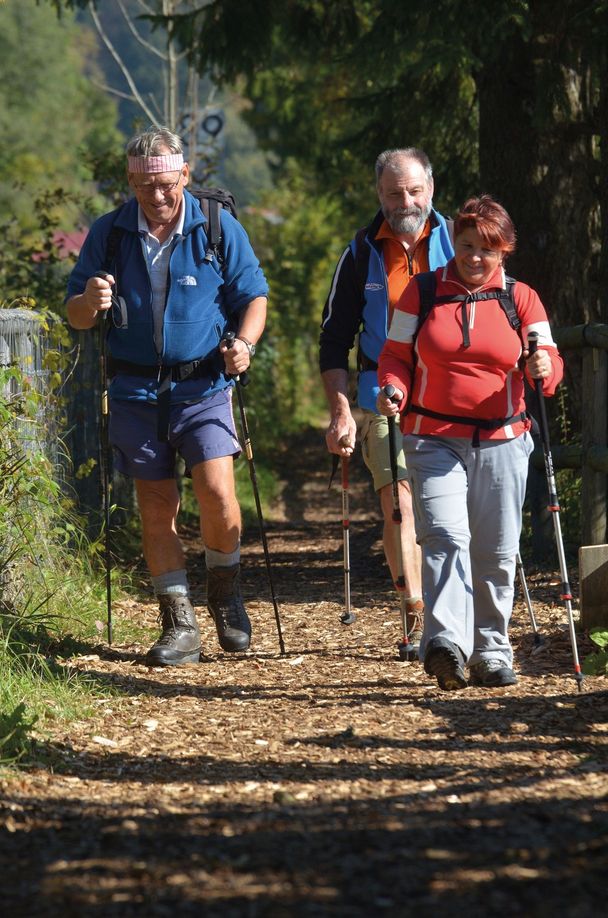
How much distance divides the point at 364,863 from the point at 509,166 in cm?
672

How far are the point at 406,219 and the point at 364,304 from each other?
0.43 metres

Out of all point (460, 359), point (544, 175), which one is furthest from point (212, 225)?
point (544, 175)

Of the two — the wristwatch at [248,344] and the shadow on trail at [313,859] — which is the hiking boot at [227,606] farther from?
the shadow on trail at [313,859]

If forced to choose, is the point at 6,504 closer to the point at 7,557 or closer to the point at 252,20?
the point at 7,557

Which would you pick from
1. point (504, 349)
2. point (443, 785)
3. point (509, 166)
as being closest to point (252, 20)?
point (509, 166)

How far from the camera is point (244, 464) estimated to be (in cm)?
1353

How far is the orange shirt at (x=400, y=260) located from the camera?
6.16m

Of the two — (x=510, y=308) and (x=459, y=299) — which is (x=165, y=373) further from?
(x=510, y=308)

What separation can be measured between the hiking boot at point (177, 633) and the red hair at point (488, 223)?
2.15 meters

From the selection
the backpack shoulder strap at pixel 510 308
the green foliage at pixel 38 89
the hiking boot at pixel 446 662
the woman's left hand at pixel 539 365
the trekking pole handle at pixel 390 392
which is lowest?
the hiking boot at pixel 446 662

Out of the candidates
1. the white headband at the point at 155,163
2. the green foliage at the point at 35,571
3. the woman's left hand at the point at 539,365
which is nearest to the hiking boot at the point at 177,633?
the green foliage at the point at 35,571

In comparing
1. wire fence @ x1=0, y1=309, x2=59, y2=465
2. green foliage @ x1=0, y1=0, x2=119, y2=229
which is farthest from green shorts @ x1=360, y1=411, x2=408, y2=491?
green foliage @ x1=0, y1=0, x2=119, y2=229

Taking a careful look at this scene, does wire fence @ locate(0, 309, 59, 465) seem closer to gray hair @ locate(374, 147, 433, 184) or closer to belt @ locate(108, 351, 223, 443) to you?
belt @ locate(108, 351, 223, 443)

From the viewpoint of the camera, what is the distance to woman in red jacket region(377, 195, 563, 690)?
5363 mm
